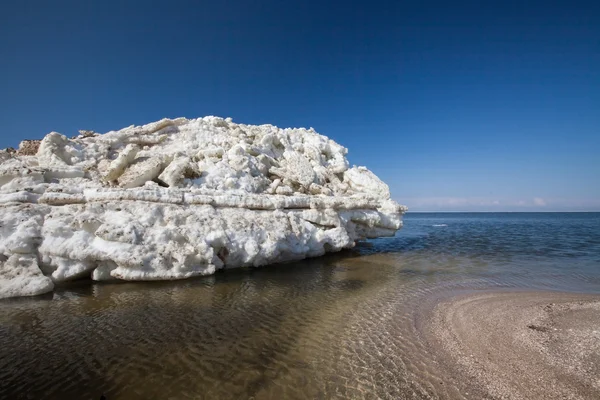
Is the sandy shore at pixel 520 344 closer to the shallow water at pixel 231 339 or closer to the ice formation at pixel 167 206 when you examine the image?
the shallow water at pixel 231 339

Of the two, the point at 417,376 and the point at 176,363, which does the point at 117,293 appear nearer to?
the point at 176,363

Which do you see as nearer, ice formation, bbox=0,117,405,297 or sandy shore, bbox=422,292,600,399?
sandy shore, bbox=422,292,600,399

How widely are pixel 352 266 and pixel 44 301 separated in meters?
12.7

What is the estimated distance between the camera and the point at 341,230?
55.2ft

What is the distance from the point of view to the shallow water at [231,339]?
17.5 ft

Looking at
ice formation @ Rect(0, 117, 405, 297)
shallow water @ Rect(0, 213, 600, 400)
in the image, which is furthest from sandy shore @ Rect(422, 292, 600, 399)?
ice formation @ Rect(0, 117, 405, 297)

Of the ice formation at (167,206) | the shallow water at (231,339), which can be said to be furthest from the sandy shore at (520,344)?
the ice formation at (167,206)

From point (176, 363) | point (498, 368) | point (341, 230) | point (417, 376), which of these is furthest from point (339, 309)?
point (341, 230)

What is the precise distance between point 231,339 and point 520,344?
22.9 ft

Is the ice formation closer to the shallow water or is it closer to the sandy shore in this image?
the shallow water

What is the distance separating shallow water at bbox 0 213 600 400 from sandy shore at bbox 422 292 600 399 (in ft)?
2.05

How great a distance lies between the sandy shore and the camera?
5391mm

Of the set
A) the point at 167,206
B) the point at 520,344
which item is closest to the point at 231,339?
the point at 520,344

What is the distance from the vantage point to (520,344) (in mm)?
7016
